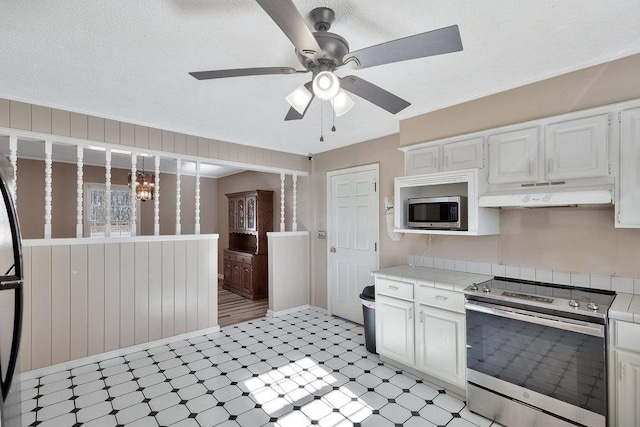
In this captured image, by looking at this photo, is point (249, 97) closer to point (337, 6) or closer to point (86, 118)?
point (337, 6)

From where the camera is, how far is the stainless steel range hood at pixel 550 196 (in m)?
1.97

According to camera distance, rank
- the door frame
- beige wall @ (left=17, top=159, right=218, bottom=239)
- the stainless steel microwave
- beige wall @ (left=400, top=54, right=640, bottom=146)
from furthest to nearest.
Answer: beige wall @ (left=17, top=159, right=218, bottom=239)
the door frame
the stainless steel microwave
beige wall @ (left=400, top=54, right=640, bottom=146)

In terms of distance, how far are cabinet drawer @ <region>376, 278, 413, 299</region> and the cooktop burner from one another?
0.52 m

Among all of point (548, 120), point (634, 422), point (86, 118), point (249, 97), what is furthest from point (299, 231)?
point (634, 422)

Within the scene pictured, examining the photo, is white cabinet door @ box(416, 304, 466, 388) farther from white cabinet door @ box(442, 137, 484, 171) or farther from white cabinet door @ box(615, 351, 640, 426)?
white cabinet door @ box(442, 137, 484, 171)

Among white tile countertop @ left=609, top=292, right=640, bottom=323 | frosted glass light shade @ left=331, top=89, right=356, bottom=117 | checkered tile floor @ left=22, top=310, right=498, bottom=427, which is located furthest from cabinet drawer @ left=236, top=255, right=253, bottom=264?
white tile countertop @ left=609, top=292, right=640, bottom=323

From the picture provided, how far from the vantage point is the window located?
5.91m

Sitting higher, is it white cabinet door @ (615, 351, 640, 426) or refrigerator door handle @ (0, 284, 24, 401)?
refrigerator door handle @ (0, 284, 24, 401)

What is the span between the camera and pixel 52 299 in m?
2.88

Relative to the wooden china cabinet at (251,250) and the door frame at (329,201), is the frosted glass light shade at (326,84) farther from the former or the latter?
the wooden china cabinet at (251,250)

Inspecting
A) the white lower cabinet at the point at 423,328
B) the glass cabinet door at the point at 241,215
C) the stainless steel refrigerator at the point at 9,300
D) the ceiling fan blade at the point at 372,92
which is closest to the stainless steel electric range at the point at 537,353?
the white lower cabinet at the point at 423,328

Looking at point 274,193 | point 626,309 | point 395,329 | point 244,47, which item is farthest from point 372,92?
point 274,193

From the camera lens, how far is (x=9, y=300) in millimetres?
1127

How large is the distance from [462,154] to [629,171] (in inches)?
43.0
